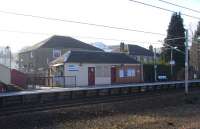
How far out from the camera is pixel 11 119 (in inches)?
742

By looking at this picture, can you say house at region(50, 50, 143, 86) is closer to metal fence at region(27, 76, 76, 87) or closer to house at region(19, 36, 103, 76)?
metal fence at region(27, 76, 76, 87)

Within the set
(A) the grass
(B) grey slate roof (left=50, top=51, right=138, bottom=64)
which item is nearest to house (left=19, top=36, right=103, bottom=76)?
(B) grey slate roof (left=50, top=51, right=138, bottom=64)

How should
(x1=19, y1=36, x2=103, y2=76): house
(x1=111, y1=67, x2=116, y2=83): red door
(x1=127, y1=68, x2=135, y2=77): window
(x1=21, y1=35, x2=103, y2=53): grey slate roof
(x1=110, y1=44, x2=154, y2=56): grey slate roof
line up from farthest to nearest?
1. (x1=110, y1=44, x2=154, y2=56): grey slate roof
2. (x1=21, y1=35, x2=103, y2=53): grey slate roof
3. (x1=19, y1=36, x2=103, y2=76): house
4. (x1=127, y1=68, x2=135, y2=77): window
5. (x1=111, y1=67, x2=116, y2=83): red door

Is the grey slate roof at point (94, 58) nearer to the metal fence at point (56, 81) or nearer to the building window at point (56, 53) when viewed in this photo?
the metal fence at point (56, 81)

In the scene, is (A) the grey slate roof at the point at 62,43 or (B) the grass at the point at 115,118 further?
(A) the grey slate roof at the point at 62,43

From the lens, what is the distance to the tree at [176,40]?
69.9 metres

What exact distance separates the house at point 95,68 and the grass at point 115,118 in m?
19.9

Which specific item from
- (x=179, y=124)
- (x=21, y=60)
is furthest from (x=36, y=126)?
(x=21, y=60)

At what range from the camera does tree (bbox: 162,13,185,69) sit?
6988cm

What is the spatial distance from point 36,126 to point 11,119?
1.66 meters

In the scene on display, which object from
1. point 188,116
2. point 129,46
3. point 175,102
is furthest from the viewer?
point 129,46

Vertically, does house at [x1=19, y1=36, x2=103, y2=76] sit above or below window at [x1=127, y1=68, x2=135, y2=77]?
above

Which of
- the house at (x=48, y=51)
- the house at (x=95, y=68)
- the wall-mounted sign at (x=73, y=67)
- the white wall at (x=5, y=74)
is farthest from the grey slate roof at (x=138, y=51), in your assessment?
the white wall at (x=5, y=74)

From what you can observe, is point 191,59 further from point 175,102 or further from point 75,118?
point 75,118
